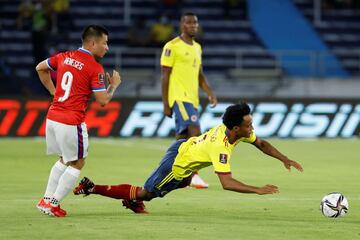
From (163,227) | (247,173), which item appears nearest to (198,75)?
(247,173)

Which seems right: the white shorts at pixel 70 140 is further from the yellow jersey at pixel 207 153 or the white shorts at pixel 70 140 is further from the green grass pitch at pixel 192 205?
the yellow jersey at pixel 207 153

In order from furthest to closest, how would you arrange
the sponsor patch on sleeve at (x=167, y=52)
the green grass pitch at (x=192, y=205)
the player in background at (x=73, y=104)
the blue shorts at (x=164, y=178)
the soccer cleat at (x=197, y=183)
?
the sponsor patch on sleeve at (x=167, y=52) → the soccer cleat at (x=197, y=183) → the blue shorts at (x=164, y=178) → the player in background at (x=73, y=104) → the green grass pitch at (x=192, y=205)

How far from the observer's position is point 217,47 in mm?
30453

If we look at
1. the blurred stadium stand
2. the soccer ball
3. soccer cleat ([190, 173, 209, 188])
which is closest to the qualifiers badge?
the soccer ball

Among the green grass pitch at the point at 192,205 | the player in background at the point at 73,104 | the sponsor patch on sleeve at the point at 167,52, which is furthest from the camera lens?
the sponsor patch on sleeve at the point at 167,52

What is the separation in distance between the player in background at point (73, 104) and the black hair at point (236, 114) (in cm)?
115

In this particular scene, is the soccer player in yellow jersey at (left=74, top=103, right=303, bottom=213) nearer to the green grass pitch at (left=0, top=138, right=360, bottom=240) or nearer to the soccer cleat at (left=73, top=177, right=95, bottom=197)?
the soccer cleat at (left=73, top=177, right=95, bottom=197)

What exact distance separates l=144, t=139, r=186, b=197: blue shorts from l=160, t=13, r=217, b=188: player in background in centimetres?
322

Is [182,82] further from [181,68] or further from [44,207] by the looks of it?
[44,207]

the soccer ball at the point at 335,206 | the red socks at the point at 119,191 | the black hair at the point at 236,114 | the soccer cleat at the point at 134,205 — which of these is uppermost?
the black hair at the point at 236,114

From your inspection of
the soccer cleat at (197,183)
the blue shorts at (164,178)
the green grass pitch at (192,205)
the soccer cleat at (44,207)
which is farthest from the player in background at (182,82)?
the soccer cleat at (44,207)

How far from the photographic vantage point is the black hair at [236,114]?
9539mm

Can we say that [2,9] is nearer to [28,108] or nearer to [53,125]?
[28,108]

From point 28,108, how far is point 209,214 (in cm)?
1294
